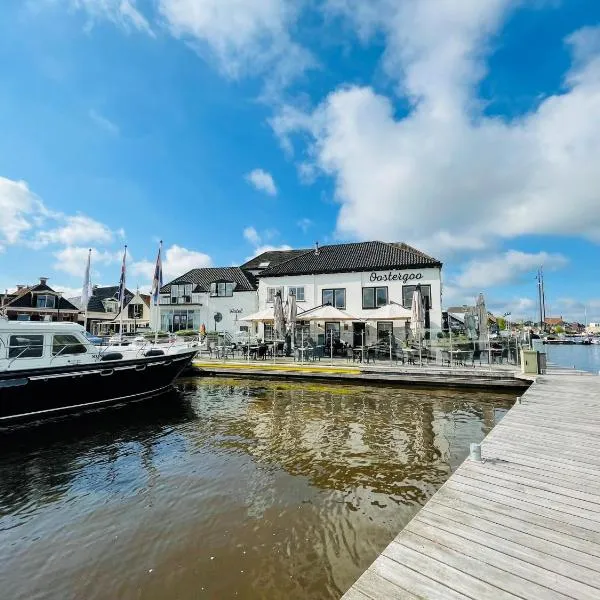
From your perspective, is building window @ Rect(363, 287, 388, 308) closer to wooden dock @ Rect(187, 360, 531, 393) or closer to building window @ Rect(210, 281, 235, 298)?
wooden dock @ Rect(187, 360, 531, 393)

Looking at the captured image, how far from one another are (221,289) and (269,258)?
6323mm

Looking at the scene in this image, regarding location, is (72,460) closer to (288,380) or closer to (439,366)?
(288,380)

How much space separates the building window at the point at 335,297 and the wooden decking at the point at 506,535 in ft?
65.0

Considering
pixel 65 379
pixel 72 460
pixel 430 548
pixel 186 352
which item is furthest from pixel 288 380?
pixel 430 548

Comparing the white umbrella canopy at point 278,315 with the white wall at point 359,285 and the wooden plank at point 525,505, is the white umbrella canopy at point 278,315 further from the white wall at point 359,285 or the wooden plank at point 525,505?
the wooden plank at point 525,505

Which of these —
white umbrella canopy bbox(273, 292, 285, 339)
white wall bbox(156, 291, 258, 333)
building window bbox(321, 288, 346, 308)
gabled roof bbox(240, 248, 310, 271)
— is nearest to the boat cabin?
white umbrella canopy bbox(273, 292, 285, 339)

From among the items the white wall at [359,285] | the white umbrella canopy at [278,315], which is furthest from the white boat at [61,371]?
the white wall at [359,285]

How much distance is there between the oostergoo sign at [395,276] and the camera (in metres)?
24.0

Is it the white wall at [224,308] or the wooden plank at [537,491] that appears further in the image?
the white wall at [224,308]

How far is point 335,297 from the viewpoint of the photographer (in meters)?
26.3

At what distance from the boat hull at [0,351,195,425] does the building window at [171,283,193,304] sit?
66.7ft

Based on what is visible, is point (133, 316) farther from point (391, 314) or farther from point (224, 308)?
point (391, 314)

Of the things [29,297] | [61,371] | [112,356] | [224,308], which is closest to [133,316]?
[29,297]

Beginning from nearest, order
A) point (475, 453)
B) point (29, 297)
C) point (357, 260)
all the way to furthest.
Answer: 1. point (475, 453)
2. point (357, 260)
3. point (29, 297)
